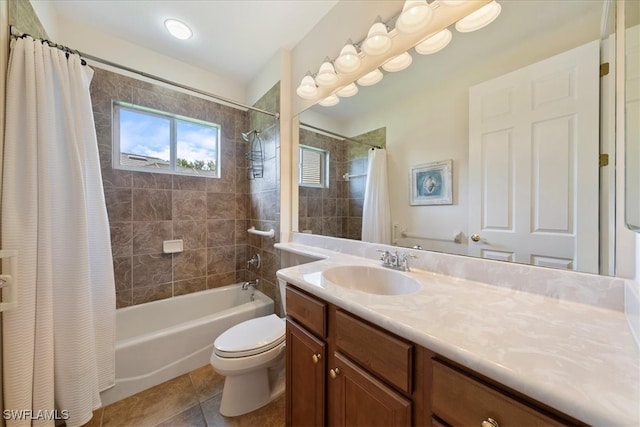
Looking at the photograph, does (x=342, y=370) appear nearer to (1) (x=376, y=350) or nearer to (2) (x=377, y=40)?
(1) (x=376, y=350)

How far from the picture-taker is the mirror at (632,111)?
59 cm

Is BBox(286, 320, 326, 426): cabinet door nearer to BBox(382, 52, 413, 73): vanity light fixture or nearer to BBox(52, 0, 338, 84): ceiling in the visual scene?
BBox(382, 52, 413, 73): vanity light fixture

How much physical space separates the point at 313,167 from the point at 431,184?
0.99 m

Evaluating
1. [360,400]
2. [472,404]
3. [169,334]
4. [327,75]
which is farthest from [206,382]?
[327,75]

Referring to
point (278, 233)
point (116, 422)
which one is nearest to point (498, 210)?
point (278, 233)

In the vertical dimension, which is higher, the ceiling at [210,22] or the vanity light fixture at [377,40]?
the ceiling at [210,22]

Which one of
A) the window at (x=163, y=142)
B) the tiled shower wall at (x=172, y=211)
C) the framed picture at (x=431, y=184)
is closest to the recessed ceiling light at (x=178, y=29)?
the tiled shower wall at (x=172, y=211)

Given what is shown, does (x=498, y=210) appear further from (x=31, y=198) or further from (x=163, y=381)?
(x=163, y=381)

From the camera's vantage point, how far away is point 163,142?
2184 mm

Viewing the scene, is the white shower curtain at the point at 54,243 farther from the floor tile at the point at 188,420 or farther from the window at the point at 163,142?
the window at the point at 163,142

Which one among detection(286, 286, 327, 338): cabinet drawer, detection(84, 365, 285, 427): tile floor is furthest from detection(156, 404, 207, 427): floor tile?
Answer: detection(286, 286, 327, 338): cabinet drawer

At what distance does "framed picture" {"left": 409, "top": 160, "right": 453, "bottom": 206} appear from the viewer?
3.60ft

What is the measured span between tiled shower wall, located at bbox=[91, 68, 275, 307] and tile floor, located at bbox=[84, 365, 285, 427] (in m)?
0.82

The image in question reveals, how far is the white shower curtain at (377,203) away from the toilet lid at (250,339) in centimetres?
83
